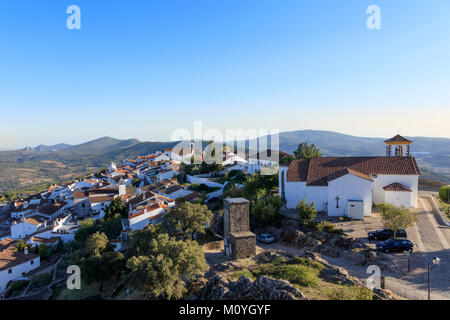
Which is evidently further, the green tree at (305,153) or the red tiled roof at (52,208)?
the red tiled roof at (52,208)

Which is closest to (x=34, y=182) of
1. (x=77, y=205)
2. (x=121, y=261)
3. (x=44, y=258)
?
(x=77, y=205)

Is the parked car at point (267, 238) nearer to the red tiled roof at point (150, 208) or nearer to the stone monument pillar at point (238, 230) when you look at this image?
the stone monument pillar at point (238, 230)

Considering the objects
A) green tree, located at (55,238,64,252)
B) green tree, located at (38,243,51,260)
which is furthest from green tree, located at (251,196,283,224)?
green tree, located at (38,243,51,260)

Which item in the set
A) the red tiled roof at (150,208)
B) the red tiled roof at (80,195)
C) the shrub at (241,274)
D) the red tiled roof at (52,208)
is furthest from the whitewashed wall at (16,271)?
the shrub at (241,274)

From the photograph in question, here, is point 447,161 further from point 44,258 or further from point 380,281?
point 44,258

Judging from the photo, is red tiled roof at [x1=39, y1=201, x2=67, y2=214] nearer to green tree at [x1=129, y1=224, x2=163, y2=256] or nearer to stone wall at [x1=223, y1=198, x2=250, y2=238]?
green tree at [x1=129, y1=224, x2=163, y2=256]

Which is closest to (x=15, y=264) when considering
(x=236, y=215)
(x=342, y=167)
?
(x=236, y=215)
